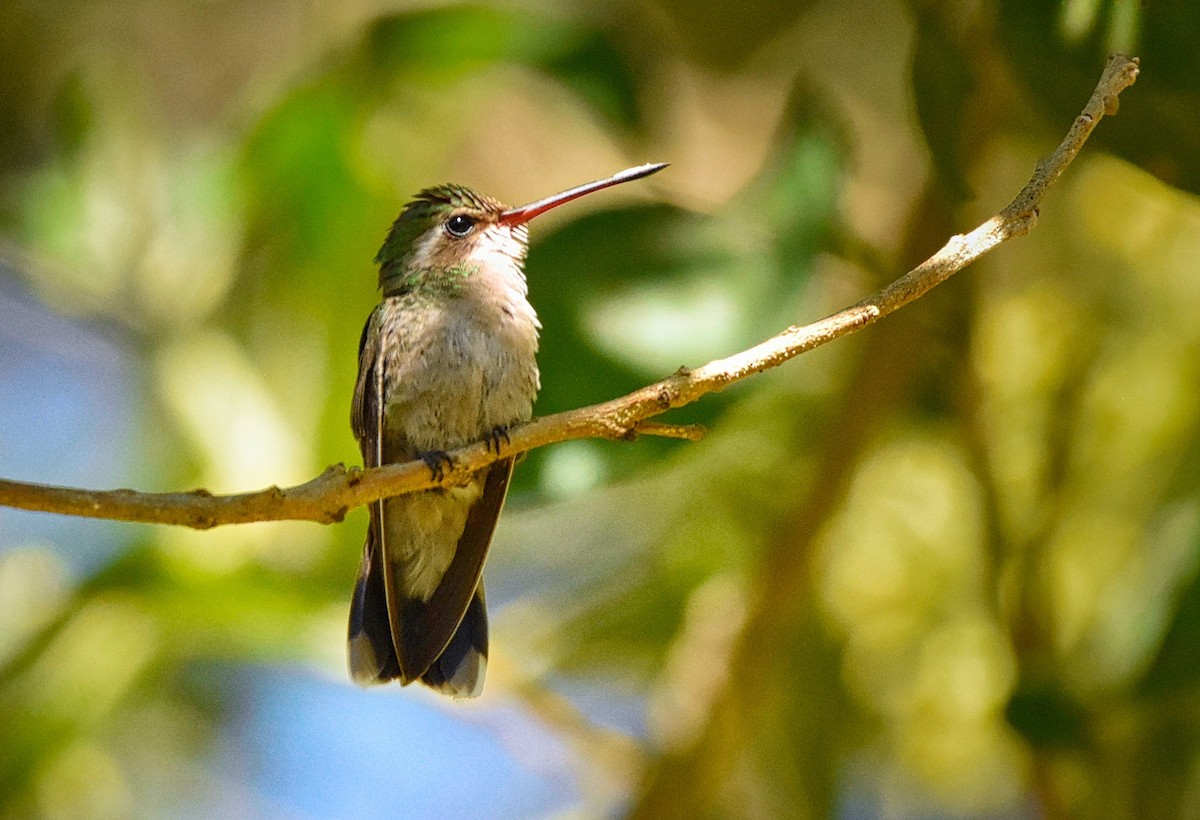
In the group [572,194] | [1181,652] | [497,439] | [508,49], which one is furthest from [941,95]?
[508,49]

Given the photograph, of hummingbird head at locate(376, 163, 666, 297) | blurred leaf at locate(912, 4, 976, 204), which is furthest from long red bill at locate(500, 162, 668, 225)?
blurred leaf at locate(912, 4, 976, 204)

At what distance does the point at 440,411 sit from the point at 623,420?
2.80 feet

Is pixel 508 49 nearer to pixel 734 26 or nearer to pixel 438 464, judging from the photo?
pixel 734 26

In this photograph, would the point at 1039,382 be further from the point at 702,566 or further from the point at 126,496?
the point at 126,496

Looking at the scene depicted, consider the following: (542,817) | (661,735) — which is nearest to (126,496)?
(661,735)

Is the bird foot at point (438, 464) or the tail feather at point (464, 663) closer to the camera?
the bird foot at point (438, 464)

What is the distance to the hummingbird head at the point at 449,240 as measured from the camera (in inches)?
95.7

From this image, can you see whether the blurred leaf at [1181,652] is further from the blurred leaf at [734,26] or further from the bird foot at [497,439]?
the blurred leaf at [734,26]

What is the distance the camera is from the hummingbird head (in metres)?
2.43

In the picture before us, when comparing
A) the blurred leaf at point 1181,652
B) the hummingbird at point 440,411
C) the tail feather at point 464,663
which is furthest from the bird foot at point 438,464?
the blurred leaf at point 1181,652

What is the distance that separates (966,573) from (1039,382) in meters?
0.38

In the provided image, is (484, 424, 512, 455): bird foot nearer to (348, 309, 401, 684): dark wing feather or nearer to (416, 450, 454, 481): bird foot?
(416, 450, 454, 481): bird foot

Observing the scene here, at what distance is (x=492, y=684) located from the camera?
2342 mm

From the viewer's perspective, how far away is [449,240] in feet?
8.16
